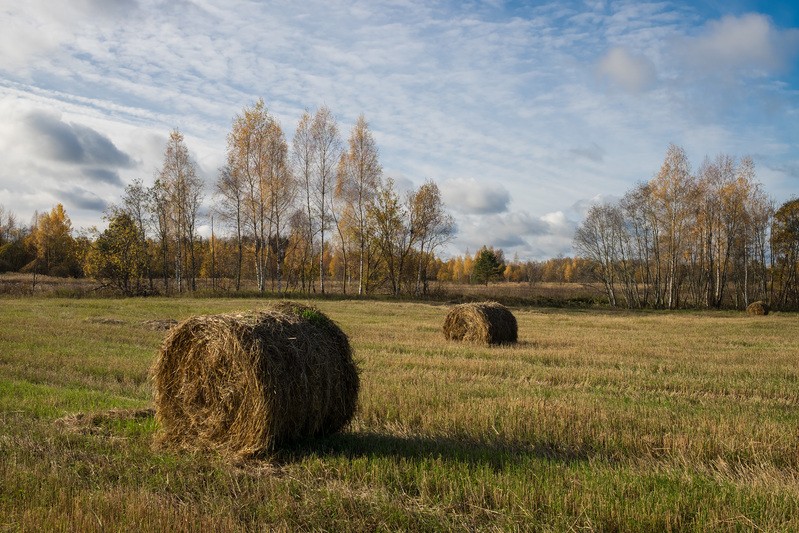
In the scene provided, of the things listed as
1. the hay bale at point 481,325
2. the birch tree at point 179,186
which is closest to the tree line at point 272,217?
the birch tree at point 179,186

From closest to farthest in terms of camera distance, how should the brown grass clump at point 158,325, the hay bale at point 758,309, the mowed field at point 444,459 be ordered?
the mowed field at point 444,459
the brown grass clump at point 158,325
the hay bale at point 758,309

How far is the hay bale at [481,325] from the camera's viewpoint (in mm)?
19000

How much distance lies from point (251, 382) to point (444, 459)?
7.68 ft

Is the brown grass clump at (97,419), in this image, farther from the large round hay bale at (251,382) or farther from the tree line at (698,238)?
the tree line at (698,238)

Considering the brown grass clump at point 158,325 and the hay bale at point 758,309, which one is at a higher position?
the hay bale at point 758,309

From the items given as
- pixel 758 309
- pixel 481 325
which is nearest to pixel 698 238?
pixel 758 309

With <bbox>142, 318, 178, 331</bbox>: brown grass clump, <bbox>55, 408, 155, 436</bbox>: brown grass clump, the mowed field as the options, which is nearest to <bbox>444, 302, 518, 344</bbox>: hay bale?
the mowed field

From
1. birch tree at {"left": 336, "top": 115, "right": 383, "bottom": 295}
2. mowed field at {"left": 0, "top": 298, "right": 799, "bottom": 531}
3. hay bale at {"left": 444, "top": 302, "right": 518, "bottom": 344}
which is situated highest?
birch tree at {"left": 336, "top": 115, "right": 383, "bottom": 295}

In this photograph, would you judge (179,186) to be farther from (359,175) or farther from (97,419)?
(97,419)

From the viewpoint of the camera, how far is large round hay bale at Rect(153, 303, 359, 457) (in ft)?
21.3

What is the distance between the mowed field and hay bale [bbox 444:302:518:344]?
19.1ft

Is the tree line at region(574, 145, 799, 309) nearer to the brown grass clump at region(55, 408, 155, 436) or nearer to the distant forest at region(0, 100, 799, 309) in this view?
the distant forest at region(0, 100, 799, 309)

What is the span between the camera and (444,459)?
6.30m

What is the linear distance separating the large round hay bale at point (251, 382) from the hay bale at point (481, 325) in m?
11.9
